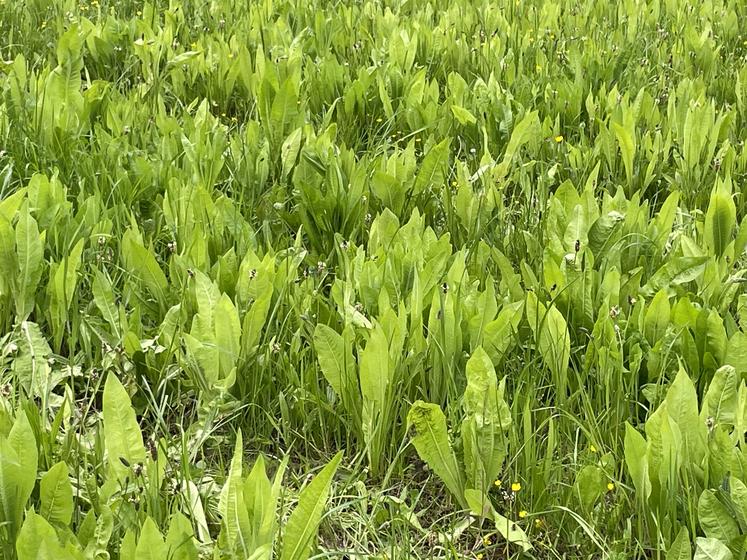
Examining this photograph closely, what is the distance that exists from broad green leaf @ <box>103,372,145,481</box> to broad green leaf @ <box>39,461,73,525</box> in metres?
0.17

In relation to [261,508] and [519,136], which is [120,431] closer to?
[261,508]

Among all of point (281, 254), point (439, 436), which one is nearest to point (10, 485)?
point (439, 436)

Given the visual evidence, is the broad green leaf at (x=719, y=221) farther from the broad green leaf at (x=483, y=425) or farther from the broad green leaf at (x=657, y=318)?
the broad green leaf at (x=483, y=425)

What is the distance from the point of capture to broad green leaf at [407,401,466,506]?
1.83 meters

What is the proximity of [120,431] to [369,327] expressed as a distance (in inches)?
24.3

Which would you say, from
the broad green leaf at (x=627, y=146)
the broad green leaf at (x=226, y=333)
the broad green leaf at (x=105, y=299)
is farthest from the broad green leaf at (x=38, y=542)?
the broad green leaf at (x=627, y=146)

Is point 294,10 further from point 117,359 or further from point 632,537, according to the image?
point 632,537

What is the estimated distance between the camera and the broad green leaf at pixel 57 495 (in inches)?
61.5

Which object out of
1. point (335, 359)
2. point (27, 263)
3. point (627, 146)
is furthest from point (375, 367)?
point (627, 146)

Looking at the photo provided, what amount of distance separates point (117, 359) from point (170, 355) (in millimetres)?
120

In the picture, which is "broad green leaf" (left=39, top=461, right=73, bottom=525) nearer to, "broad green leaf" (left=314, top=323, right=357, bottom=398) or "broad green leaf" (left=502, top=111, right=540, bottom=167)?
"broad green leaf" (left=314, top=323, right=357, bottom=398)

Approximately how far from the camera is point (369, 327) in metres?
2.12

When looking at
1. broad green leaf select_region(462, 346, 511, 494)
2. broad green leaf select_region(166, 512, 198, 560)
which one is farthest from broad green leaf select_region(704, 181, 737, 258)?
broad green leaf select_region(166, 512, 198, 560)

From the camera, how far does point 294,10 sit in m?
4.99
